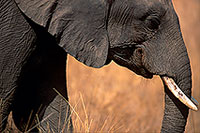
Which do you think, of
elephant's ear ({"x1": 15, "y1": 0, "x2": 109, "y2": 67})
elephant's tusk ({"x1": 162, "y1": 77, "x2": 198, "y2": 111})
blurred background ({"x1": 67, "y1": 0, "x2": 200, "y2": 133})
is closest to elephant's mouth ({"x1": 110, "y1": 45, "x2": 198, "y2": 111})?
elephant's tusk ({"x1": 162, "y1": 77, "x2": 198, "y2": 111})

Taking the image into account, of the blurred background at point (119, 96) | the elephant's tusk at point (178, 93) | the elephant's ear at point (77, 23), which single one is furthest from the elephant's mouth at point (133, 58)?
the blurred background at point (119, 96)

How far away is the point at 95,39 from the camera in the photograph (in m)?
2.94

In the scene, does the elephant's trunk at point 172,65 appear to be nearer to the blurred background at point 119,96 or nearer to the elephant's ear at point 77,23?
the elephant's ear at point 77,23

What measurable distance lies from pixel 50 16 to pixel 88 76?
2.99 metres

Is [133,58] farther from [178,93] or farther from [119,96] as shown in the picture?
[119,96]

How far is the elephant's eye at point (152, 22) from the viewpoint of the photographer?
295 centimetres

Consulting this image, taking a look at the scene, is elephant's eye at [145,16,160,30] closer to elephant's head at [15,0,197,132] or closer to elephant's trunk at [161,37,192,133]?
elephant's head at [15,0,197,132]

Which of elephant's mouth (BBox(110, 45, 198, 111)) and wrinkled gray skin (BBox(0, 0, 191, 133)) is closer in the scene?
wrinkled gray skin (BBox(0, 0, 191, 133))

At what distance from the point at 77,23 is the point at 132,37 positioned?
327 millimetres

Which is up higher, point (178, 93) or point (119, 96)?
point (178, 93)

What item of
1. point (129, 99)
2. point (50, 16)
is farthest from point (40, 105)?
point (129, 99)

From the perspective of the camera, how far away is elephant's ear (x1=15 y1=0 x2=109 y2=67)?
279 cm

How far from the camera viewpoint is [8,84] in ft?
9.49

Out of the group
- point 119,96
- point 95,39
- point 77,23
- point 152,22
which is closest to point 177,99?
point 152,22
